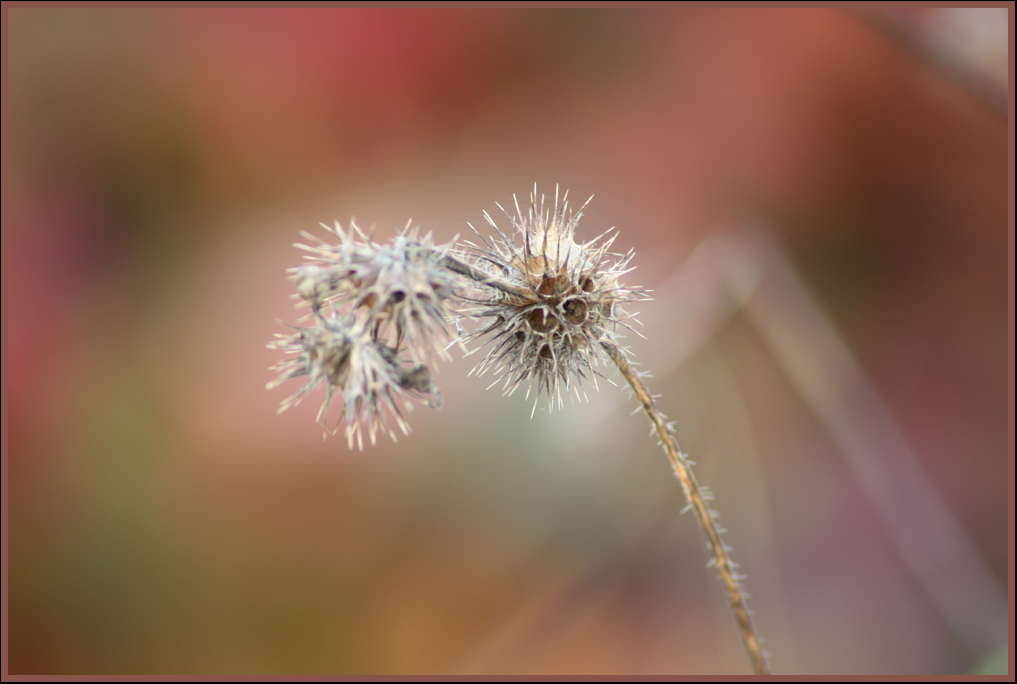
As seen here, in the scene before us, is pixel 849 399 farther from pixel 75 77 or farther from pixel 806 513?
pixel 75 77

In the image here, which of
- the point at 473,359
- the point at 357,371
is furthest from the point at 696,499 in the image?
the point at 473,359

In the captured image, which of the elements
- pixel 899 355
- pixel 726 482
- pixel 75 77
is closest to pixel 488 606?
pixel 726 482

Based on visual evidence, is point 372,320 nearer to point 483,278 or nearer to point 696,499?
point 483,278

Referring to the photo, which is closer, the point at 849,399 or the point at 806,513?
the point at 849,399

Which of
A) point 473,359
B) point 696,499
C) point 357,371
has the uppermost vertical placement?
point 473,359

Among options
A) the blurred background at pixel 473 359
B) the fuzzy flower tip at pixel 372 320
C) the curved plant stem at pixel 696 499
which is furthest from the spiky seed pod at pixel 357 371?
the blurred background at pixel 473 359
